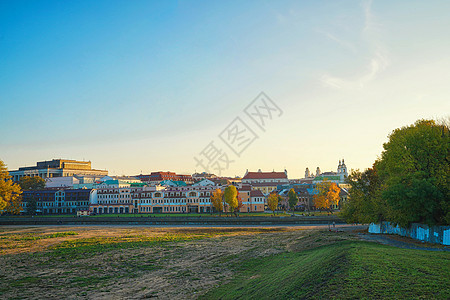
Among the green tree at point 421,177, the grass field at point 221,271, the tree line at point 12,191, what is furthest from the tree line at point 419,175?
the tree line at point 12,191

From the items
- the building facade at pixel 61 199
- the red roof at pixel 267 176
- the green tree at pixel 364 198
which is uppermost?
the red roof at pixel 267 176

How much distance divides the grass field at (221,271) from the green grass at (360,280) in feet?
0.11

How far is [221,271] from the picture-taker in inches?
949

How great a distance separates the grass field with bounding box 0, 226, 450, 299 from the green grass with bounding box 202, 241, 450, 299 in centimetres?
3

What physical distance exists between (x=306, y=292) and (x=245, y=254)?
17.0 metres

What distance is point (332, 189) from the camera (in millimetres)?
91188

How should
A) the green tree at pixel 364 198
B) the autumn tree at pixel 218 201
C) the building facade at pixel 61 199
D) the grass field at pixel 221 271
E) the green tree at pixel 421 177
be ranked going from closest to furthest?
the grass field at pixel 221 271 → the green tree at pixel 421 177 → the green tree at pixel 364 198 → the autumn tree at pixel 218 201 → the building facade at pixel 61 199

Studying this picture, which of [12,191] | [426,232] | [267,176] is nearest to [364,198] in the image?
[426,232]

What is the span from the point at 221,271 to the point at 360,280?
12.2m

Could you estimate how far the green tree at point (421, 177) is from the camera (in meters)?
28.8

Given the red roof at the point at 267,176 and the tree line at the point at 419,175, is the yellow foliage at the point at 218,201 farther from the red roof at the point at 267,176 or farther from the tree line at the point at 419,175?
the red roof at the point at 267,176

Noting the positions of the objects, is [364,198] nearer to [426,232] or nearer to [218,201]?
[426,232]

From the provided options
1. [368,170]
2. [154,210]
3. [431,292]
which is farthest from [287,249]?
[154,210]

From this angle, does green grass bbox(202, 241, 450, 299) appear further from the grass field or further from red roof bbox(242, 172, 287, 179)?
red roof bbox(242, 172, 287, 179)
